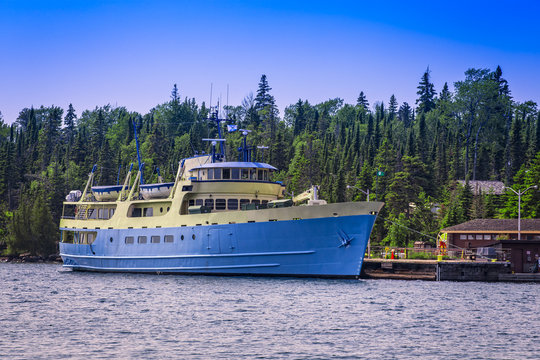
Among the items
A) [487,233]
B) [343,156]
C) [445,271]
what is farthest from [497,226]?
[343,156]

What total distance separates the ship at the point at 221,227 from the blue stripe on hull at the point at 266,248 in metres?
0.06

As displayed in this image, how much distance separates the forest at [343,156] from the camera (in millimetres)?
89938

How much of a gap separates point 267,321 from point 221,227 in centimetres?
1917

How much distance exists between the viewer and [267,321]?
1188 inches

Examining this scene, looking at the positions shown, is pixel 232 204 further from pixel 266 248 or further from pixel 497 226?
pixel 497 226

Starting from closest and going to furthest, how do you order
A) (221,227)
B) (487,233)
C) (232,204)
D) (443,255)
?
1. (221,227)
2. (232,204)
3. (443,255)
4. (487,233)

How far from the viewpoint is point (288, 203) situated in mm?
46844

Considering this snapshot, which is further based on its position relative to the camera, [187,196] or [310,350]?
[187,196]

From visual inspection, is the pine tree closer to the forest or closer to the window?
the forest

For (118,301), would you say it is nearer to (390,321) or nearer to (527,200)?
(390,321)

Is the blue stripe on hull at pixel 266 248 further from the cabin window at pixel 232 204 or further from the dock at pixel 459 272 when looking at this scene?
the dock at pixel 459 272

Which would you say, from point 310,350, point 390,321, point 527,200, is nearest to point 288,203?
point 390,321

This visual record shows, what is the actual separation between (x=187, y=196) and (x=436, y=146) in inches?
3511

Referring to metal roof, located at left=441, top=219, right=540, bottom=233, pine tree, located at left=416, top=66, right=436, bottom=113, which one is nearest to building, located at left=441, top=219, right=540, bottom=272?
metal roof, located at left=441, top=219, right=540, bottom=233
